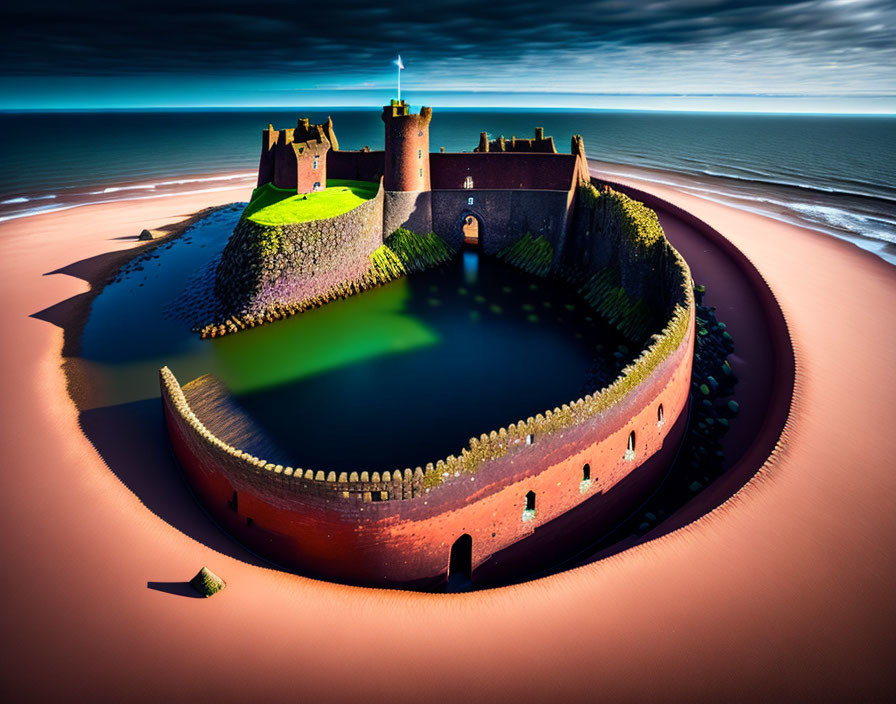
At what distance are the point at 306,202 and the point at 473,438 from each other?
95.4ft

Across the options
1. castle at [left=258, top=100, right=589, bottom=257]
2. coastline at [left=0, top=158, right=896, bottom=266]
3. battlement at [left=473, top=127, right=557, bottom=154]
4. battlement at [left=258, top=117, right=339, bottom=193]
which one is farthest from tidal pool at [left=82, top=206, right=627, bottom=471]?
coastline at [left=0, top=158, right=896, bottom=266]

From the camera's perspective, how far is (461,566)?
631 inches

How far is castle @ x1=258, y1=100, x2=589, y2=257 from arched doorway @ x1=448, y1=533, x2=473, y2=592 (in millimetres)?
30203

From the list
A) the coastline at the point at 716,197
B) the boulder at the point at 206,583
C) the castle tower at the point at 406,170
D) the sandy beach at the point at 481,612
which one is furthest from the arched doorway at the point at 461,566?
the coastline at the point at 716,197

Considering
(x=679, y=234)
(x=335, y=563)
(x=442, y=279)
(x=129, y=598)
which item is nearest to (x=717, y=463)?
(x=335, y=563)

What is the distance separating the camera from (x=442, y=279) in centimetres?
4091

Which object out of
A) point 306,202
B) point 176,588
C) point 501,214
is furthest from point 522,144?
point 176,588

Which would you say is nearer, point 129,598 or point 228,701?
point 228,701

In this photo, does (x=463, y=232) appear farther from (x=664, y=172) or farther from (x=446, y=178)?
(x=664, y=172)

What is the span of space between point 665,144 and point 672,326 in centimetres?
14491

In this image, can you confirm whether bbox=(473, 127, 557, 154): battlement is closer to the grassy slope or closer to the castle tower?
the castle tower

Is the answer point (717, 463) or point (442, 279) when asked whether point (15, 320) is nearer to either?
point (442, 279)

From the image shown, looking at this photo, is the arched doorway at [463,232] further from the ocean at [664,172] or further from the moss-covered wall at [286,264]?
the ocean at [664,172]

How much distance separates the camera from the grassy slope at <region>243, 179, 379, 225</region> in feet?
114
